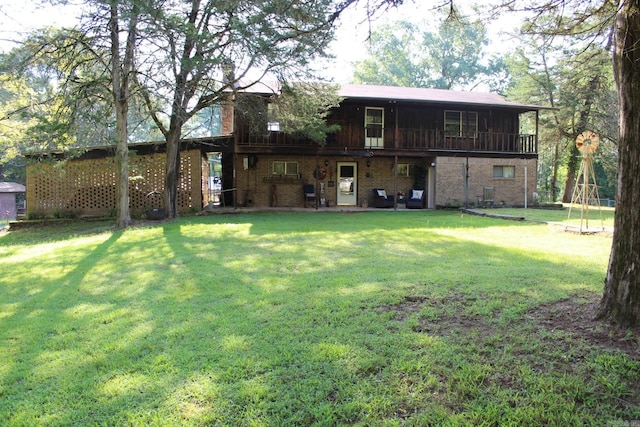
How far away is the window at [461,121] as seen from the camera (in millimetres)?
20219

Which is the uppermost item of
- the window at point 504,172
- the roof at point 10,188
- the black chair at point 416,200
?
the window at point 504,172

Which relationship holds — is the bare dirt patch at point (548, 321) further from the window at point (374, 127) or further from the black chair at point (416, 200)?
the window at point (374, 127)

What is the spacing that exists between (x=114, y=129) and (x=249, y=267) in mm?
9929

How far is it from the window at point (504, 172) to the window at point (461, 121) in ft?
6.94

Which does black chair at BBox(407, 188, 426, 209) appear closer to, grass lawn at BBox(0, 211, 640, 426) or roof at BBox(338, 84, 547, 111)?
roof at BBox(338, 84, 547, 111)

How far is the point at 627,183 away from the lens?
3.17 metres

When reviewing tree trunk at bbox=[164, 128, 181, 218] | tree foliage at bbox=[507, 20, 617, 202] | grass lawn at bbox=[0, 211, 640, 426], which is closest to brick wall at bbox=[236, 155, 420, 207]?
tree trunk at bbox=[164, 128, 181, 218]

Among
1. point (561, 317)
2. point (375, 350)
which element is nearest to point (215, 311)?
point (375, 350)

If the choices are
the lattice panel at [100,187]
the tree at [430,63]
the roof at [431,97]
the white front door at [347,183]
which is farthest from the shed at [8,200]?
the tree at [430,63]

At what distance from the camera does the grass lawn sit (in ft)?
8.14

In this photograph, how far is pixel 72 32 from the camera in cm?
1121

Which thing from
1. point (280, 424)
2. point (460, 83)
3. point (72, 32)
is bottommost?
point (280, 424)

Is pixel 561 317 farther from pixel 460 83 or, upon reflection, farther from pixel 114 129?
pixel 460 83

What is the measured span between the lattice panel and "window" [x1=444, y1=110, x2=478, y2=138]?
11.7 meters
